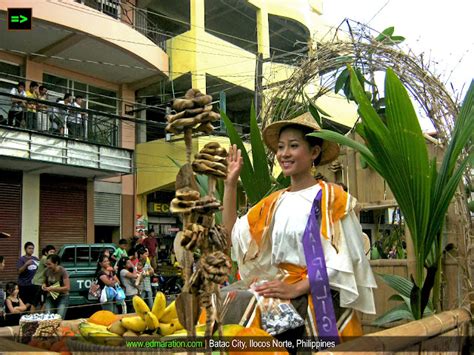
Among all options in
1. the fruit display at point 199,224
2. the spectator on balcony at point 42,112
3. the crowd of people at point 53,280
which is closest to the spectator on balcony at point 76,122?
the spectator on balcony at point 42,112

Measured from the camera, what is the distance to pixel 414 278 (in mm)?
1986

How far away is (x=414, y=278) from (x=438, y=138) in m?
0.67

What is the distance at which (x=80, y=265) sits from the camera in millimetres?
7973

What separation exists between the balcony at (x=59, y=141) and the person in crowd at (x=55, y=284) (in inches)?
124

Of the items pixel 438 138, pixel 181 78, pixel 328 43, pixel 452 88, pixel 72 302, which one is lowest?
pixel 72 302

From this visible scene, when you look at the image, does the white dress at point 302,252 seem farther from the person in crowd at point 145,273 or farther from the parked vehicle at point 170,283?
the parked vehicle at point 170,283

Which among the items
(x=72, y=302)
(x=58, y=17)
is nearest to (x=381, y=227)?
(x=72, y=302)

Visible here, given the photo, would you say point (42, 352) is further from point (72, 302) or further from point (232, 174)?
point (72, 302)

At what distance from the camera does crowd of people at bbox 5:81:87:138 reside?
889 centimetres

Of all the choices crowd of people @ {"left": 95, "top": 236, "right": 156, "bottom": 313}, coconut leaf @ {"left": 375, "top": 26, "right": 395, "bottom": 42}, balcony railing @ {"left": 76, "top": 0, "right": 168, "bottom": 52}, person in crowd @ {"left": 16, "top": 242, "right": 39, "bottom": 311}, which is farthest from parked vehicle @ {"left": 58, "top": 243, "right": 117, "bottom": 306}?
coconut leaf @ {"left": 375, "top": 26, "right": 395, "bottom": 42}

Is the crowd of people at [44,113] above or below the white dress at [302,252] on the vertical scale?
above

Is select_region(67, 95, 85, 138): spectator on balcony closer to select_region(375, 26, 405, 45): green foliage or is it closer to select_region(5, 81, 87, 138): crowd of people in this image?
select_region(5, 81, 87, 138): crowd of people

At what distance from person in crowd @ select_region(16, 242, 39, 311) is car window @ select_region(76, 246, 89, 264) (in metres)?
1.03

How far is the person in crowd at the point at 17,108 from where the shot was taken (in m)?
8.77
